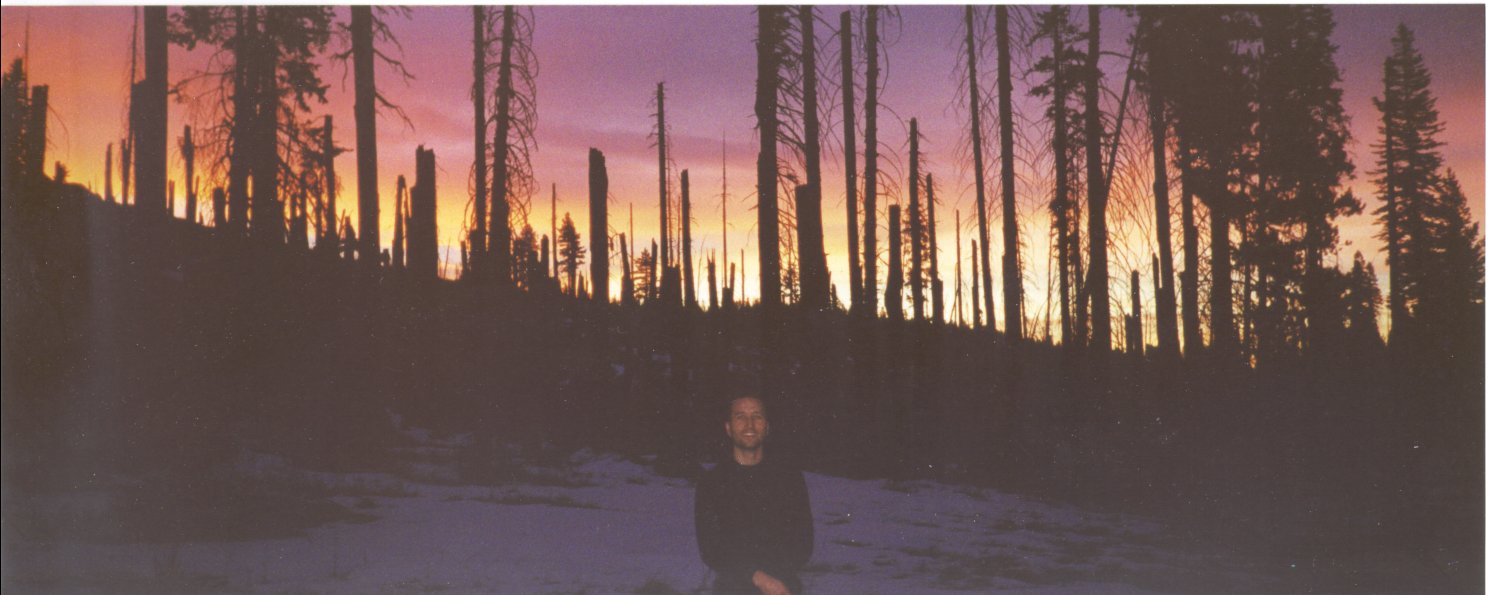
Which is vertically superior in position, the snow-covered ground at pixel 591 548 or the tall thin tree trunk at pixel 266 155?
the tall thin tree trunk at pixel 266 155

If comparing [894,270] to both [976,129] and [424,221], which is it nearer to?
[976,129]

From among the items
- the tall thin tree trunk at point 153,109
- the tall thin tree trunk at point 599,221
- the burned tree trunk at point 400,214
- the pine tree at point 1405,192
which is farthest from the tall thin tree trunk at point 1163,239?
the tall thin tree trunk at point 153,109

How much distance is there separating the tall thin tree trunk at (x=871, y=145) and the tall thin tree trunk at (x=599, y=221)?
424 centimetres

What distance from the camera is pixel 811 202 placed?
536 inches

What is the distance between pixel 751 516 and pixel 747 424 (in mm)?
435

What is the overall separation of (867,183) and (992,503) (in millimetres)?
7035

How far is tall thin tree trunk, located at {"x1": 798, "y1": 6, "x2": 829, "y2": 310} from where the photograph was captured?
43.8ft

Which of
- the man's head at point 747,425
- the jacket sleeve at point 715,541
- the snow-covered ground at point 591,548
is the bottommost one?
the snow-covered ground at point 591,548

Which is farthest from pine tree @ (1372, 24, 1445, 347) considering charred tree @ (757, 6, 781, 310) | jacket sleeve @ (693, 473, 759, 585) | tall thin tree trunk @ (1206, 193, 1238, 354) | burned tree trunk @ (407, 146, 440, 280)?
burned tree trunk @ (407, 146, 440, 280)

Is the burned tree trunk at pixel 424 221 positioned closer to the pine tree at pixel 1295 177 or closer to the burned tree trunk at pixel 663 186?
the burned tree trunk at pixel 663 186

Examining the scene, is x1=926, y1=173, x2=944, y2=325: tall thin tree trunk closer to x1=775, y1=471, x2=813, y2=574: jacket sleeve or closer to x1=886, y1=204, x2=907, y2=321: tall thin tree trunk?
x1=886, y1=204, x2=907, y2=321: tall thin tree trunk

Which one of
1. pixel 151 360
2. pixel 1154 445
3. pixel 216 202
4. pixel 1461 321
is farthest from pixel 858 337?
pixel 216 202

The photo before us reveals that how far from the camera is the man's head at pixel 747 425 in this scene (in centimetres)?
467

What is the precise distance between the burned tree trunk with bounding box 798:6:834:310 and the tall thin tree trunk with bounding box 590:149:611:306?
10.9ft
